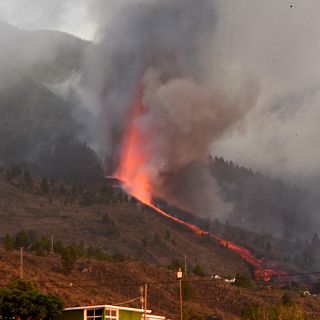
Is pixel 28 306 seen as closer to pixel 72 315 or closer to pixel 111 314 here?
pixel 72 315

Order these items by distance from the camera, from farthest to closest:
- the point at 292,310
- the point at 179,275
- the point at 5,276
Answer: the point at 5,276 < the point at 292,310 < the point at 179,275

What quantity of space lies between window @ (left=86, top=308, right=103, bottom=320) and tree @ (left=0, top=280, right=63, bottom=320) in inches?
162

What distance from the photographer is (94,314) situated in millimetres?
94812

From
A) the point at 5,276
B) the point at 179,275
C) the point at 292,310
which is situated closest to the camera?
the point at 179,275

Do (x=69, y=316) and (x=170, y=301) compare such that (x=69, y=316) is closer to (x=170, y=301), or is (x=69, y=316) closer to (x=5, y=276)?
(x=5, y=276)

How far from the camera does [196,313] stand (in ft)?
599

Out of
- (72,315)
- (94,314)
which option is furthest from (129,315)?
(72,315)

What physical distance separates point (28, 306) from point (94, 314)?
27.5 ft

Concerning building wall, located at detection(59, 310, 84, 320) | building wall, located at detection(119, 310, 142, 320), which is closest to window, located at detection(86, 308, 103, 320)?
building wall, located at detection(59, 310, 84, 320)

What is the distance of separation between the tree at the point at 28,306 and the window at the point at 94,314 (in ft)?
13.5

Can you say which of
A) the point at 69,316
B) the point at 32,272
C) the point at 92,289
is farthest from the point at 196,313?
the point at 69,316

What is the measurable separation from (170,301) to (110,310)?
102 metres

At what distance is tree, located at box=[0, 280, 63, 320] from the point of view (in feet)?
313

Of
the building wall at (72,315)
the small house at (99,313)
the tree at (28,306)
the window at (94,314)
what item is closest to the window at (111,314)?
the small house at (99,313)
